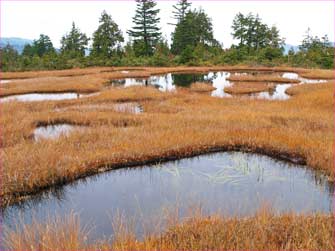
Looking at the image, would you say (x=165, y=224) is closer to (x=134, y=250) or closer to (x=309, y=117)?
(x=134, y=250)

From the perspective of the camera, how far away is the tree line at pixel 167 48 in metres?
47.5

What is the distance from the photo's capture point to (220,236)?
502cm

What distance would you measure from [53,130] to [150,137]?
445cm

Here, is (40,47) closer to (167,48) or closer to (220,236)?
(167,48)

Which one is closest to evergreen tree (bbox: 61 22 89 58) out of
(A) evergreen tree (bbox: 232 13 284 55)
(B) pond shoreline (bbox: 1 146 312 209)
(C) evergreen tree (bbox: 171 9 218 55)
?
(C) evergreen tree (bbox: 171 9 218 55)

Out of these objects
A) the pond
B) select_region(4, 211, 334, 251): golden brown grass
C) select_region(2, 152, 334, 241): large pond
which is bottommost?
select_region(2, 152, 334, 241): large pond

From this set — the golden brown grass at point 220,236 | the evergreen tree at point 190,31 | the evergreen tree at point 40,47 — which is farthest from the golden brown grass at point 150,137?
the evergreen tree at point 40,47

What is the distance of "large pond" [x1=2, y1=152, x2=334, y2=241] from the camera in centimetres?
657

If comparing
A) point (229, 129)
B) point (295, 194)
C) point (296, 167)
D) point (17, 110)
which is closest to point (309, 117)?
point (229, 129)

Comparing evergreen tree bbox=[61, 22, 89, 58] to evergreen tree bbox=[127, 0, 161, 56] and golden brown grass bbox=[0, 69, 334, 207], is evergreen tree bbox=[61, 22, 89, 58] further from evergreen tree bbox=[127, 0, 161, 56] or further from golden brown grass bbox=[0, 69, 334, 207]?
golden brown grass bbox=[0, 69, 334, 207]

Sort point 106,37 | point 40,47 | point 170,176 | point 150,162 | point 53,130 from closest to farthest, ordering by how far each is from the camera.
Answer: point 170,176 < point 150,162 < point 53,130 < point 106,37 < point 40,47

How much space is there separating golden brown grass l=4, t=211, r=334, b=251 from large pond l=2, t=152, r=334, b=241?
532mm

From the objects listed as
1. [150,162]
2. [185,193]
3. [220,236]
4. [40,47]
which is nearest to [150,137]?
[150,162]

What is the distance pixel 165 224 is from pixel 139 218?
2.38ft
